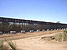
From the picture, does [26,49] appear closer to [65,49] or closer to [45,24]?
[65,49]

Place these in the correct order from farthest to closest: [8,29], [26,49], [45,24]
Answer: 1. [45,24]
2. [8,29]
3. [26,49]

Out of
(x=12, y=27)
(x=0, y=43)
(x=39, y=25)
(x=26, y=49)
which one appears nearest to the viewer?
(x=0, y=43)

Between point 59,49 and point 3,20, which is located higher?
point 3,20

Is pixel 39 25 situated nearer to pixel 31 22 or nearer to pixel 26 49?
pixel 31 22

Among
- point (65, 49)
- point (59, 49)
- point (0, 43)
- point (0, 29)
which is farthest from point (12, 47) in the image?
point (0, 29)

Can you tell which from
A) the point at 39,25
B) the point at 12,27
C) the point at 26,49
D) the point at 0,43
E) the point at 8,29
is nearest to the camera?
the point at 0,43

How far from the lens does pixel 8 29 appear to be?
2522cm

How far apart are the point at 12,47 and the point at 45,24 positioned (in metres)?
35.1

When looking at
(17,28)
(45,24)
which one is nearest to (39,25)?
(45,24)

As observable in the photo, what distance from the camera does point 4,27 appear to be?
23.9 meters

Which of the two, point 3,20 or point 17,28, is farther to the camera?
point 17,28

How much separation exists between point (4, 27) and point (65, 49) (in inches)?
713

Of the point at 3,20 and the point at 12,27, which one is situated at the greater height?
the point at 3,20

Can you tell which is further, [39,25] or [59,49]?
[39,25]
